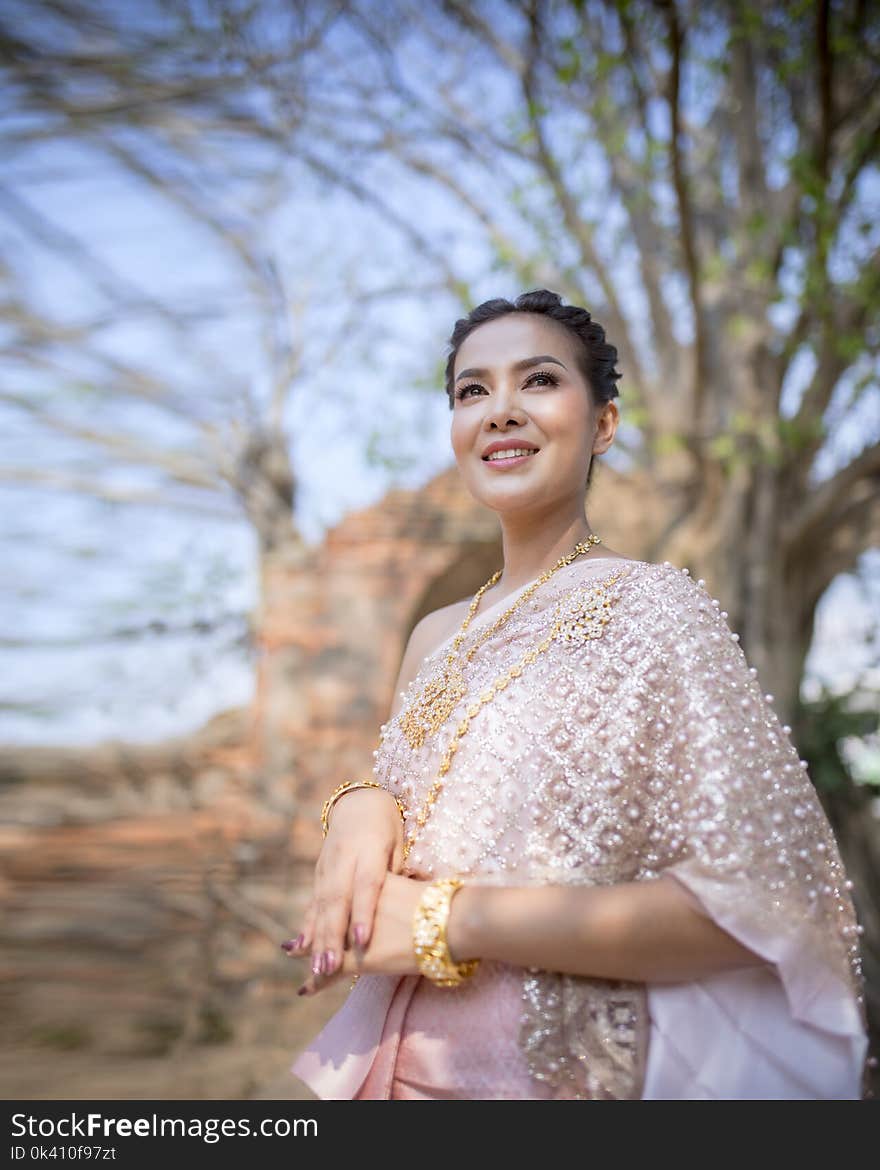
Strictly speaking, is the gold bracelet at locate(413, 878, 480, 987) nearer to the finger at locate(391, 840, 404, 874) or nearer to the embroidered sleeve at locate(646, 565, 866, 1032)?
the finger at locate(391, 840, 404, 874)

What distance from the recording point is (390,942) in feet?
3.36

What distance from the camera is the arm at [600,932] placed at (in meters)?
0.94

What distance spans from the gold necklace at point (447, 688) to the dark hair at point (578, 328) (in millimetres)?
222

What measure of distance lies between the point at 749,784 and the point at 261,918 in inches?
175

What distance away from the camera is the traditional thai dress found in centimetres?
96

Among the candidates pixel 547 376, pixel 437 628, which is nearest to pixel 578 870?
pixel 437 628

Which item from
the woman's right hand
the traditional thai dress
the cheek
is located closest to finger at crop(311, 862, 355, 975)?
the woman's right hand

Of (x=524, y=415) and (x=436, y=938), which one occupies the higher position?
(x=524, y=415)

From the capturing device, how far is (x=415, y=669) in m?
1.48

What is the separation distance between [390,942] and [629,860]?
0.28 meters

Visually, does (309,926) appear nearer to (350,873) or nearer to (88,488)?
(350,873)

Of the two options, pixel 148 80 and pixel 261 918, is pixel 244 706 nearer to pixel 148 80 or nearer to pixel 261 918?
pixel 261 918

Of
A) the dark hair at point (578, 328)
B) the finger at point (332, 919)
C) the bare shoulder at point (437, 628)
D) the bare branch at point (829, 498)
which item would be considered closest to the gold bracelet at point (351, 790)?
the finger at point (332, 919)

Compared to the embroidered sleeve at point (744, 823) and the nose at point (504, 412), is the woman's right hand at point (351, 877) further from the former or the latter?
the nose at point (504, 412)
